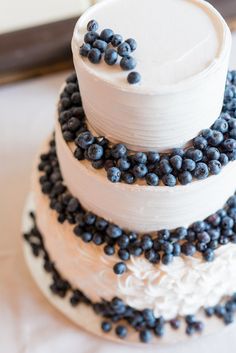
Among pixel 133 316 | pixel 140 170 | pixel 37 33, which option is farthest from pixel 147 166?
pixel 37 33

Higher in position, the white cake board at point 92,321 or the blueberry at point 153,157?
the blueberry at point 153,157

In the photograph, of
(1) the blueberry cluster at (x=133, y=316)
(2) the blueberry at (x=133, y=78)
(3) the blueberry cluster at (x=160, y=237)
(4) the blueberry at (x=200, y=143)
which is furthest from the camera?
(1) the blueberry cluster at (x=133, y=316)

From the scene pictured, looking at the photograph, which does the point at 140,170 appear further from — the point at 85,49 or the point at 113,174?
the point at 85,49

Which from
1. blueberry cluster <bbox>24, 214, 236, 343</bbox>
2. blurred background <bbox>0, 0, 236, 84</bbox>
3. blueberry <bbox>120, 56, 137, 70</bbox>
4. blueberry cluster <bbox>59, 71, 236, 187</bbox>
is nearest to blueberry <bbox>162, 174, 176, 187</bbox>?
blueberry cluster <bbox>59, 71, 236, 187</bbox>

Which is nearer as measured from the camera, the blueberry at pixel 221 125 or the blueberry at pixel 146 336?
the blueberry at pixel 221 125

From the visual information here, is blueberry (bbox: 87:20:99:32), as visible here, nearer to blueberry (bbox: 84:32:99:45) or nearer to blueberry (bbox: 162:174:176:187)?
blueberry (bbox: 84:32:99:45)

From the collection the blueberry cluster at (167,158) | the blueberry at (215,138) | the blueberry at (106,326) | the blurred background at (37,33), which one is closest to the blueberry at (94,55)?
the blueberry cluster at (167,158)

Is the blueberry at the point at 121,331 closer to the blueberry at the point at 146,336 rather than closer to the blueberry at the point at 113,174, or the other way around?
the blueberry at the point at 146,336
